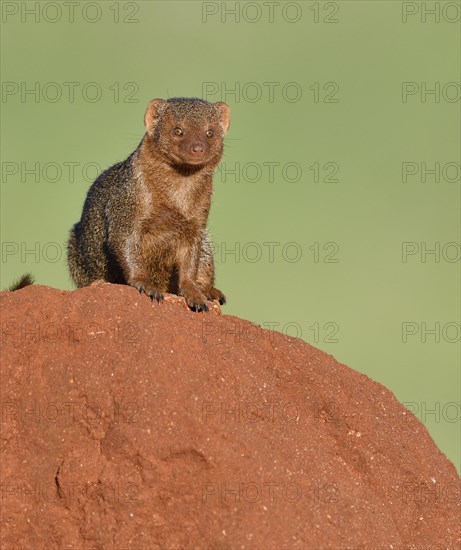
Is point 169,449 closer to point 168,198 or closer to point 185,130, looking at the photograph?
point 168,198

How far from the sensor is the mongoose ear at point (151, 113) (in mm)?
10273

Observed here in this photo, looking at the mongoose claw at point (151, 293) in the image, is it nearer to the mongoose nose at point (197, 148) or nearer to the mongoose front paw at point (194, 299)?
the mongoose front paw at point (194, 299)

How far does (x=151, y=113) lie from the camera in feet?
33.8

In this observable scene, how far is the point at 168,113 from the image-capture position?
10.2 meters

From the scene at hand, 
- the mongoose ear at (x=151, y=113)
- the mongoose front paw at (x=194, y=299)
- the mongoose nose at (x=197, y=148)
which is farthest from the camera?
the mongoose ear at (x=151, y=113)

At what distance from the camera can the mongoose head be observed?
9.92 meters

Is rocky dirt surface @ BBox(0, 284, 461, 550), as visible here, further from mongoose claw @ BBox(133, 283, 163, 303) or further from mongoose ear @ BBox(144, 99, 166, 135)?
mongoose ear @ BBox(144, 99, 166, 135)

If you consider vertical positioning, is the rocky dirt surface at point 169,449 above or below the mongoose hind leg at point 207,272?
below

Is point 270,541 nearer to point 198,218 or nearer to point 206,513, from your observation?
point 206,513

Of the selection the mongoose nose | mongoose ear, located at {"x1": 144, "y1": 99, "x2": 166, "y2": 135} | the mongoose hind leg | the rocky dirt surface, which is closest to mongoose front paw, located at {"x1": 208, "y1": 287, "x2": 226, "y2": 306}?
the mongoose hind leg

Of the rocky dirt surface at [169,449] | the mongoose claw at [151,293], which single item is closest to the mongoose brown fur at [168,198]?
the mongoose claw at [151,293]

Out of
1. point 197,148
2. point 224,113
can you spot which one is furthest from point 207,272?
point 224,113

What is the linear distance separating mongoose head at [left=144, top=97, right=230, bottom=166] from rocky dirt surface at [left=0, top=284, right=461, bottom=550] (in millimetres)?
2250

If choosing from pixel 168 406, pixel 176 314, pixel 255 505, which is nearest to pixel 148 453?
pixel 168 406
